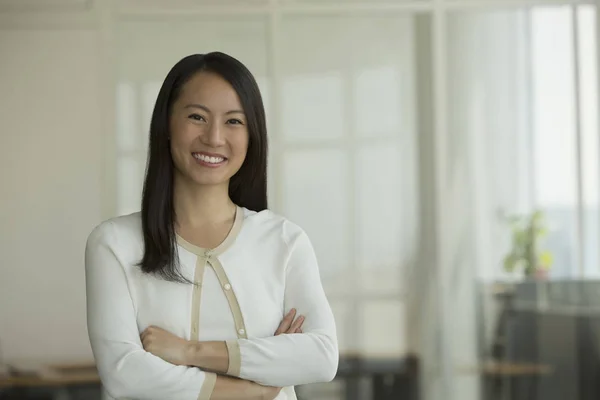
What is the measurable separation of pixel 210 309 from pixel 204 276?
0.06 meters

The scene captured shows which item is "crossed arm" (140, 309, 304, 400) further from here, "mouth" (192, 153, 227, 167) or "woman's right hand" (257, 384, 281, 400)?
"mouth" (192, 153, 227, 167)

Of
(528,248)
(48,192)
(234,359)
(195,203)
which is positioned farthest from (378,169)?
(234,359)

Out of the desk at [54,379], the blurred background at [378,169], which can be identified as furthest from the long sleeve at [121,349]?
the desk at [54,379]

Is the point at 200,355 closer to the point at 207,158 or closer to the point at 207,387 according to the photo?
the point at 207,387

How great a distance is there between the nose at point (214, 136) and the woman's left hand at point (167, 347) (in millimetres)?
364

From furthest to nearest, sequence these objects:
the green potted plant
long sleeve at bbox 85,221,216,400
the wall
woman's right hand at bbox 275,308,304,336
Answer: the green potted plant
the wall
woman's right hand at bbox 275,308,304,336
long sleeve at bbox 85,221,216,400

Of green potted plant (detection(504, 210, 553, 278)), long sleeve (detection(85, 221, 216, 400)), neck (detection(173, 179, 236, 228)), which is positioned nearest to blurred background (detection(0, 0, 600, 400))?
green potted plant (detection(504, 210, 553, 278))

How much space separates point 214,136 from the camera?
71.7 inches

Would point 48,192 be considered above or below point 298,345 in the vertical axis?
above

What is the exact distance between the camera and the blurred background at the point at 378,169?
4.66 meters

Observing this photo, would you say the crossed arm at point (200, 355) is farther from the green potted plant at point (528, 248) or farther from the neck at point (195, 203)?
the green potted plant at point (528, 248)

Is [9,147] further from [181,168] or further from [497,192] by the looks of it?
[181,168]

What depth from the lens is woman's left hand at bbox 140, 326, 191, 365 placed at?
1.78m

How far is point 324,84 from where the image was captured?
15.5 feet
